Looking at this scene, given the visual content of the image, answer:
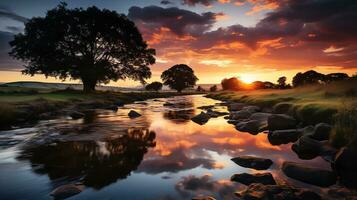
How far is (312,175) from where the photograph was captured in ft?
24.2

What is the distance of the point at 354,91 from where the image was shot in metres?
20.3

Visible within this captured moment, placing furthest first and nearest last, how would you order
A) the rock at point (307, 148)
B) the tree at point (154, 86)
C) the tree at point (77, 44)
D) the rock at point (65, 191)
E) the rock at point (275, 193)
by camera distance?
1. the tree at point (154, 86)
2. the tree at point (77, 44)
3. the rock at point (307, 148)
4. the rock at point (65, 191)
5. the rock at point (275, 193)

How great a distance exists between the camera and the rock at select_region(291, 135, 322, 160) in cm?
1023

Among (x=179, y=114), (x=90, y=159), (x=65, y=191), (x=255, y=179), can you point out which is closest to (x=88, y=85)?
(x=179, y=114)

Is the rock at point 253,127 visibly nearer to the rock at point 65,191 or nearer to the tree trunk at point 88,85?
the rock at point 65,191

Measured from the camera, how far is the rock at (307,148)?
10.2m

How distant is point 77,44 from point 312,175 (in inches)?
1809

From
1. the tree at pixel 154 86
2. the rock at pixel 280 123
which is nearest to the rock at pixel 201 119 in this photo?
the rock at pixel 280 123

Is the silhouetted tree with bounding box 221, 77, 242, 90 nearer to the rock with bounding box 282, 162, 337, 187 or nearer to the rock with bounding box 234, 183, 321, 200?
the rock with bounding box 282, 162, 337, 187

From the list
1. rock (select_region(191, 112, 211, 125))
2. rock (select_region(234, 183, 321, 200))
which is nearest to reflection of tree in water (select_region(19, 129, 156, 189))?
rock (select_region(234, 183, 321, 200))

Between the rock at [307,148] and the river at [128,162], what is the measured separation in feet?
1.29

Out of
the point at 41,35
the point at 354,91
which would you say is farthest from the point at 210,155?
the point at 41,35

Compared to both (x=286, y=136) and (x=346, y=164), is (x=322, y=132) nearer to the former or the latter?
(x=286, y=136)

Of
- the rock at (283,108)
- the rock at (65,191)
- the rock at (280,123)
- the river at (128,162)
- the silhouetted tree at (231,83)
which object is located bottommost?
the river at (128,162)
